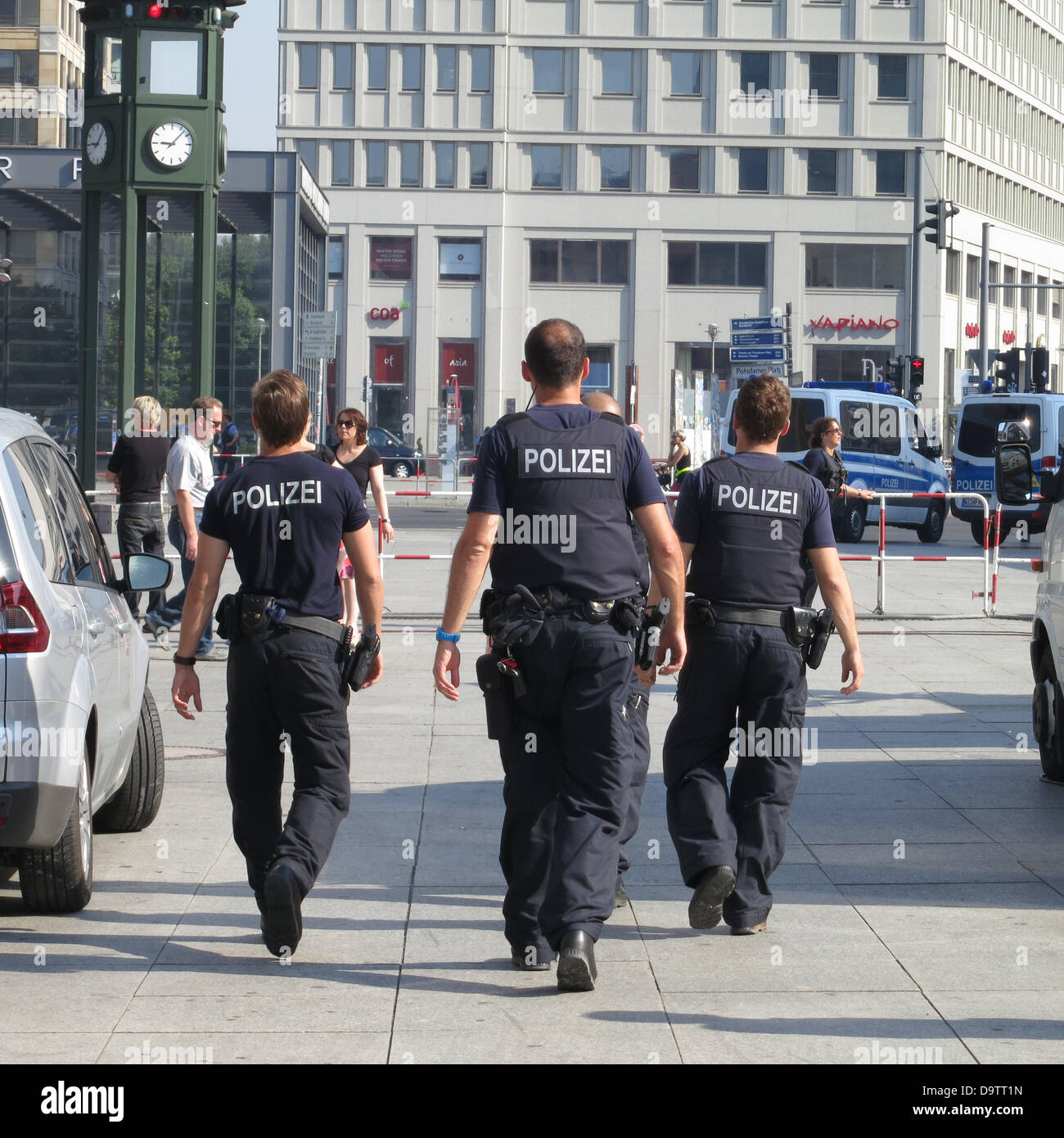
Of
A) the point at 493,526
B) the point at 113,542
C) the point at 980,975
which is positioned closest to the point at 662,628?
the point at 493,526

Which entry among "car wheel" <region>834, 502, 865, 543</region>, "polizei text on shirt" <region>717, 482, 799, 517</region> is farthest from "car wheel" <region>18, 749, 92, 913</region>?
"car wheel" <region>834, 502, 865, 543</region>

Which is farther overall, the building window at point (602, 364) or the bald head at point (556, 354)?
the building window at point (602, 364)

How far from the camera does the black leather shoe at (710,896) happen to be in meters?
5.68

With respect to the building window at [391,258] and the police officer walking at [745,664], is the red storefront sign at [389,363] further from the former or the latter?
the police officer walking at [745,664]

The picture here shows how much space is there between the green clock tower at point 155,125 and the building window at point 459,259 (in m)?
44.1

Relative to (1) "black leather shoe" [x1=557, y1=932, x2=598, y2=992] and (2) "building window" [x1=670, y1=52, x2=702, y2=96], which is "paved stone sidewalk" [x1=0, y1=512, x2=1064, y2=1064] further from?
(2) "building window" [x1=670, y1=52, x2=702, y2=96]

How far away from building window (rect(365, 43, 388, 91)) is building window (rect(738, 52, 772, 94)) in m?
13.0

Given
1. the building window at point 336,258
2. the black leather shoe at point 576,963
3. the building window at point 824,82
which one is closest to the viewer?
the black leather shoe at point 576,963

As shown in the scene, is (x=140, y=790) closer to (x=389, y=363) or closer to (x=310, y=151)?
(x=389, y=363)

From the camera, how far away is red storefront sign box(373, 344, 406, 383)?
216 ft

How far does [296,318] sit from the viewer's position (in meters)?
41.3

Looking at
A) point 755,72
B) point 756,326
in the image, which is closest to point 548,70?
point 755,72

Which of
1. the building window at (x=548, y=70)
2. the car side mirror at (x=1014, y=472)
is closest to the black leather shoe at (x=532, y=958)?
the car side mirror at (x=1014, y=472)

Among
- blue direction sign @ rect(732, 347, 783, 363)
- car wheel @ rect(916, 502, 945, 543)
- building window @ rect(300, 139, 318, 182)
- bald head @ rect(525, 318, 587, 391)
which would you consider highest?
building window @ rect(300, 139, 318, 182)
